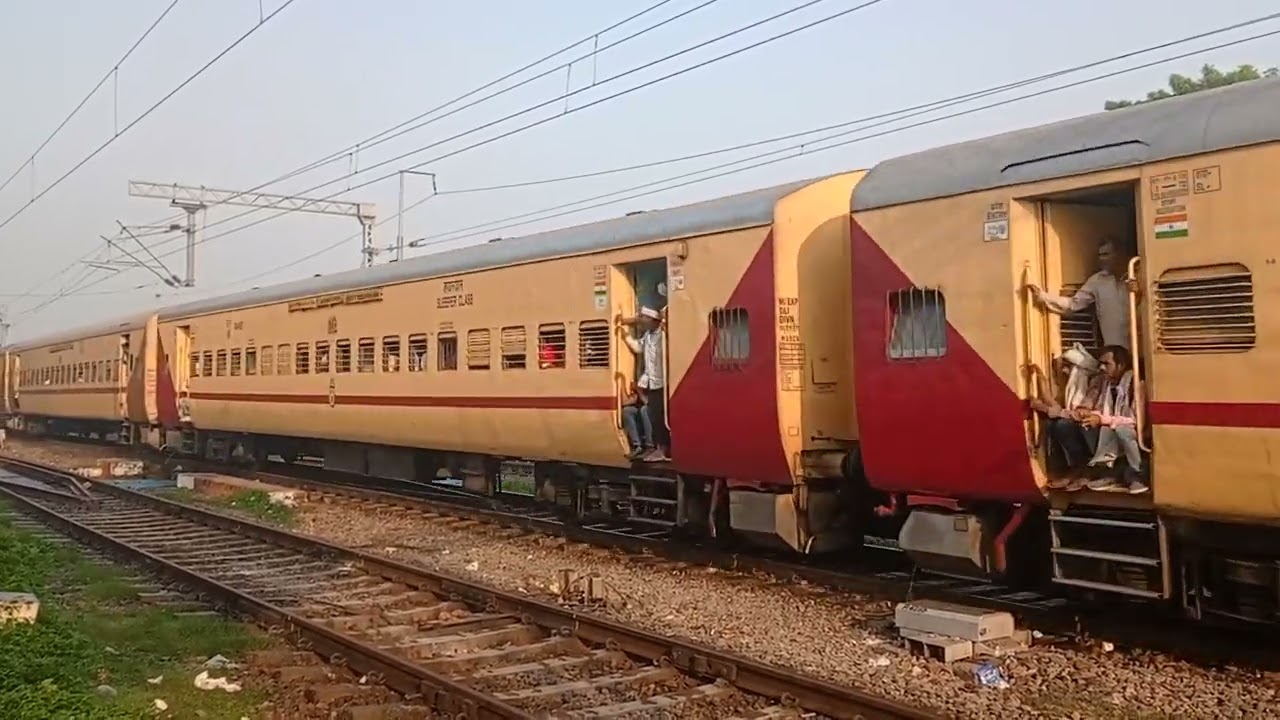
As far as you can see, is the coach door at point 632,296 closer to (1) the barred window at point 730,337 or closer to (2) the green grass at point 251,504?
(1) the barred window at point 730,337

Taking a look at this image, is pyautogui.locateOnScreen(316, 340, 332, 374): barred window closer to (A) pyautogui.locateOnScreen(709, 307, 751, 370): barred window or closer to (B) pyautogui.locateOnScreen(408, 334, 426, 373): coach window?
(B) pyautogui.locateOnScreen(408, 334, 426, 373): coach window

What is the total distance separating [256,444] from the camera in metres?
23.3

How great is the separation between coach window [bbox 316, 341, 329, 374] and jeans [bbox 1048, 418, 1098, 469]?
13.4 metres

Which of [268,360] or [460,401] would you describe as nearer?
[460,401]

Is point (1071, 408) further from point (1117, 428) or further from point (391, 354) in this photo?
point (391, 354)

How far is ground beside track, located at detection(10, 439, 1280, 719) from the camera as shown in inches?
252

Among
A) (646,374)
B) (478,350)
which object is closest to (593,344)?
(646,374)

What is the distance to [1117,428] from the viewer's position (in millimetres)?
7363

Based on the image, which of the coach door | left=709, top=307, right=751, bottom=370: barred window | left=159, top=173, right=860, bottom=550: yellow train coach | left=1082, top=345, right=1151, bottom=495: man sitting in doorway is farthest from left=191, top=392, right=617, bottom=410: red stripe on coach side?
left=1082, top=345, right=1151, bottom=495: man sitting in doorway

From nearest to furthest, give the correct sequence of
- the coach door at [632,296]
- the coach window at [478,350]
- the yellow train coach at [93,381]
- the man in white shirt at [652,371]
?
the man in white shirt at [652,371], the coach door at [632,296], the coach window at [478,350], the yellow train coach at [93,381]

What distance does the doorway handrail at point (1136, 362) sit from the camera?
7.22m

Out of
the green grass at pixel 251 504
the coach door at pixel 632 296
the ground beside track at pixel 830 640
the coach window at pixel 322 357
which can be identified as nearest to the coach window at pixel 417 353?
the green grass at pixel 251 504

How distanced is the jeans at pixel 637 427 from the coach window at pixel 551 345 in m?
1.29

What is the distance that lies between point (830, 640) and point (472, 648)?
2553mm
